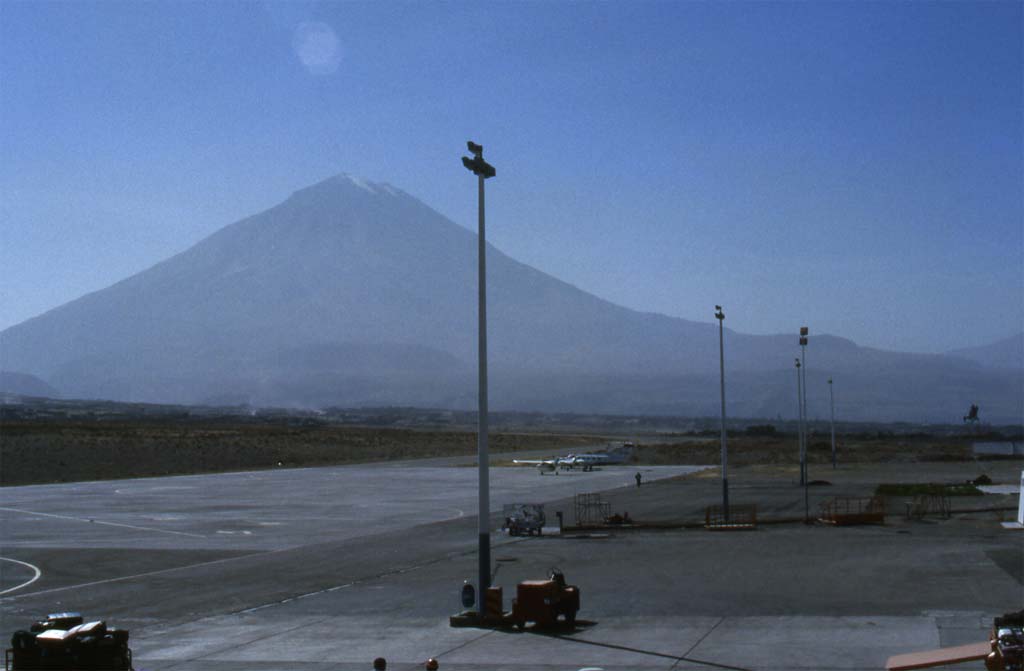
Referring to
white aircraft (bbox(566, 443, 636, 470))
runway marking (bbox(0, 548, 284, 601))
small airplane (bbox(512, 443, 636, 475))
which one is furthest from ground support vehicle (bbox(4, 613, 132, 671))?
white aircraft (bbox(566, 443, 636, 470))

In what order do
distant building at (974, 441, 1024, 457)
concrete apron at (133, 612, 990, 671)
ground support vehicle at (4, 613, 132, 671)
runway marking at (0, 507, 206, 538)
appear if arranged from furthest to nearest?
1. distant building at (974, 441, 1024, 457)
2. runway marking at (0, 507, 206, 538)
3. concrete apron at (133, 612, 990, 671)
4. ground support vehicle at (4, 613, 132, 671)

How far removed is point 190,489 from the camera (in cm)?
8100

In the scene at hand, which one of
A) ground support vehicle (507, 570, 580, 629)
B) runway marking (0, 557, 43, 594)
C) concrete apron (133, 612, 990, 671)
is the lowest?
runway marking (0, 557, 43, 594)

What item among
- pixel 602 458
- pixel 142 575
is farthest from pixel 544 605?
pixel 602 458

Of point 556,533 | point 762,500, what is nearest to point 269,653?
point 556,533

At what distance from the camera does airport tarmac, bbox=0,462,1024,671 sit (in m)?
23.6

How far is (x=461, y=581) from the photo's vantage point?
34.8 meters

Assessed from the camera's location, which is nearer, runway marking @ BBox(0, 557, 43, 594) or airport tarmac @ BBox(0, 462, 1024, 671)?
airport tarmac @ BBox(0, 462, 1024, 671)

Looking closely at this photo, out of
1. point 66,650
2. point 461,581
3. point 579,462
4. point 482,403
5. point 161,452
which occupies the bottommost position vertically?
point 461,581

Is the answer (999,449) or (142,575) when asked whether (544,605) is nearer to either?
(142,575)

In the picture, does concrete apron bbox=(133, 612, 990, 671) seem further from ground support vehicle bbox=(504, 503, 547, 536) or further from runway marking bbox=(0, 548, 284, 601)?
ground support vehicle bbox=(504, 503, 547, 536)

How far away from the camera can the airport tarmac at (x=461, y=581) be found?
77.3ft

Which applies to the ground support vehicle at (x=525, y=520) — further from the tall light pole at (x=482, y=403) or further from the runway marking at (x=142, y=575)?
the tall light pole at (x=482, y=403)

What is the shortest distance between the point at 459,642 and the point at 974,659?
10.8 meters
